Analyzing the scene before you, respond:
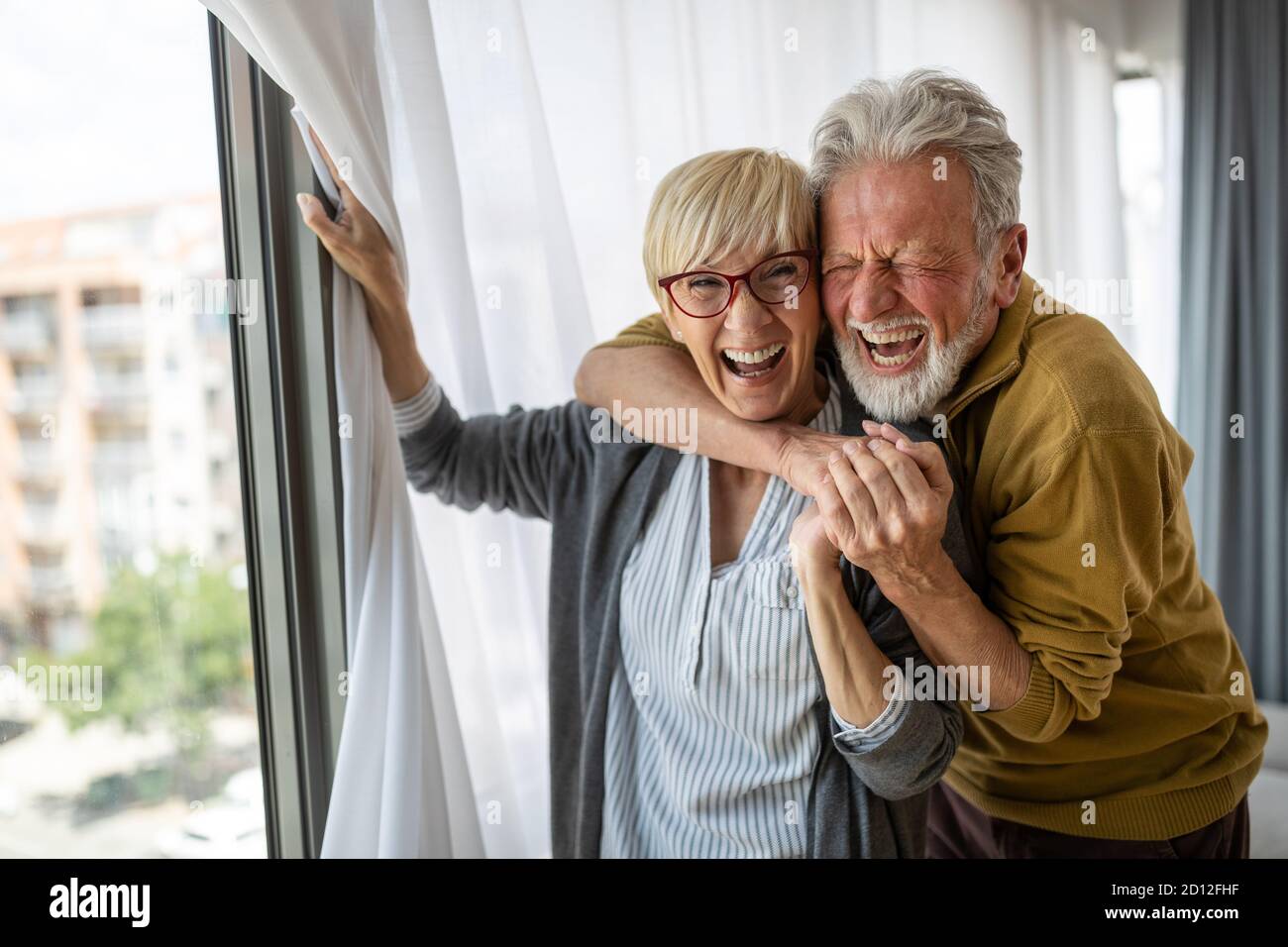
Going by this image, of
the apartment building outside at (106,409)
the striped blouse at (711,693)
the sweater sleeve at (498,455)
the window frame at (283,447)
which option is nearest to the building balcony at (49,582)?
the apartment building outside at (106,409)

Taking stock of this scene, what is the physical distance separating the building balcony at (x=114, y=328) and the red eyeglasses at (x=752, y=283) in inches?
28.3

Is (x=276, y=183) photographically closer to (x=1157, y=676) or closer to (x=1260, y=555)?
(x=1157, y=676)

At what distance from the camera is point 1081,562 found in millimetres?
1061

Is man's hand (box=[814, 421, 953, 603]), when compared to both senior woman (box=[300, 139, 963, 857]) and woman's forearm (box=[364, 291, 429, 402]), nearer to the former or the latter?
senior woman (box=[300, 139, 963, 857])

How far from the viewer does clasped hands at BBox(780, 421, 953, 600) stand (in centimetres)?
104

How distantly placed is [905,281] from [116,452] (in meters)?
1.04

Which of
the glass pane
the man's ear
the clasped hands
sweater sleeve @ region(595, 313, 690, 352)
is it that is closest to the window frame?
the glass pane

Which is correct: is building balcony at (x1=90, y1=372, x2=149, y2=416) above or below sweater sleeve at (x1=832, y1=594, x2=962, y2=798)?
above

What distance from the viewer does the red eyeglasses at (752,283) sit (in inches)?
46.2

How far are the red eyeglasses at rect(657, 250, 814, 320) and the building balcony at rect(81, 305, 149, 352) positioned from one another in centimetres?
72

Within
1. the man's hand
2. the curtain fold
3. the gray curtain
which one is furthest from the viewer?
the gray curtain

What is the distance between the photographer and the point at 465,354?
155 cm

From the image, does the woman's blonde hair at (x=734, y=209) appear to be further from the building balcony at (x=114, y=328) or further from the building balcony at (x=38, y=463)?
the building balcony at (x=38, y=463)

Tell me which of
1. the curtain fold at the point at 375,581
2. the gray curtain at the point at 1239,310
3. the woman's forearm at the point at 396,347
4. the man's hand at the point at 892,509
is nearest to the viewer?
the man's hand at the point at 892,509
